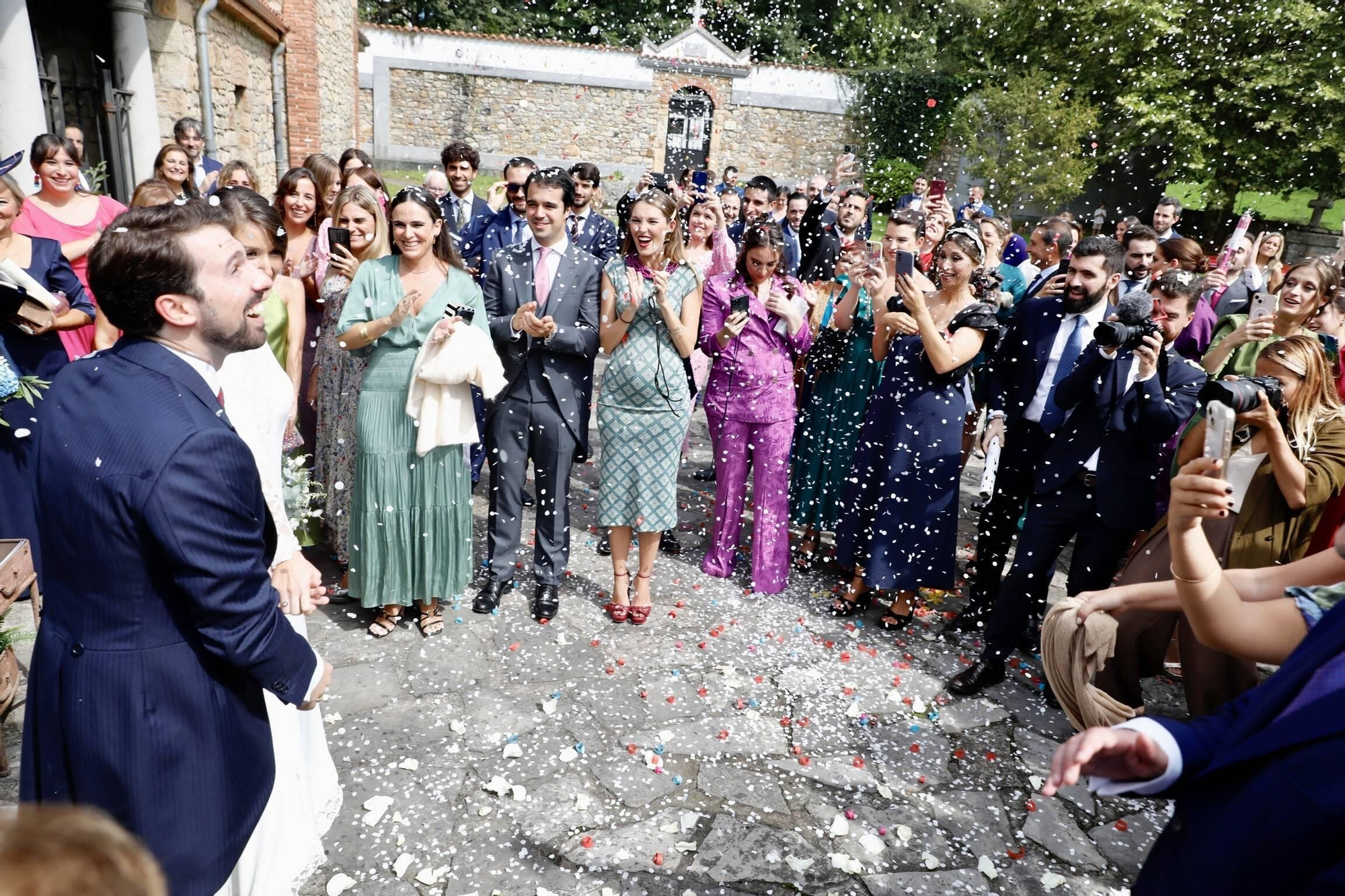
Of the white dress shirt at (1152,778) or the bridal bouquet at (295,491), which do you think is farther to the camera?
the bridal bouquet at (295,491)

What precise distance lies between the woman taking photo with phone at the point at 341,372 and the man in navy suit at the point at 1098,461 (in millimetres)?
3459

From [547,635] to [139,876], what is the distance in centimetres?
369

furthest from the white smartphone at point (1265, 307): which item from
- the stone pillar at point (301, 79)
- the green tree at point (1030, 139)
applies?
the green tree at point (1030, 139)

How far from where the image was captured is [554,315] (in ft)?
14.5

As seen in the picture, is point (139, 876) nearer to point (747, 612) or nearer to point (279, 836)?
point (279, 836)

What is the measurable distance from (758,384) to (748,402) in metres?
A: 0.12

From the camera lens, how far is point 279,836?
2.63 m

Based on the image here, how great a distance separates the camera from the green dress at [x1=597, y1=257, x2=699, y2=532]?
449 cm

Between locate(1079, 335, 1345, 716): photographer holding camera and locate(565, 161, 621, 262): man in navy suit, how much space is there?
13.2ft

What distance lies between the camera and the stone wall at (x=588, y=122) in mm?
28281

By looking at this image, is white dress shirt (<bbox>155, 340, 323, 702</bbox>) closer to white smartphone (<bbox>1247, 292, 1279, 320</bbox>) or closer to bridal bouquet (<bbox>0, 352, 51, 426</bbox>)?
bridal bouquet (<bbox>0, 352, 51, 426</bbox>)

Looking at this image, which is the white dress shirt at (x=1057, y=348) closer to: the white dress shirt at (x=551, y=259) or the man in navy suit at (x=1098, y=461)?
the man in navy suit at (x=1098, y=461)

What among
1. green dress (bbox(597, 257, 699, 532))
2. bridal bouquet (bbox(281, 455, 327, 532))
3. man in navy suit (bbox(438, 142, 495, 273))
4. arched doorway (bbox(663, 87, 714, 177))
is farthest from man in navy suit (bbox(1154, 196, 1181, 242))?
arched doorway (bbox(663, 87, 714, 177))

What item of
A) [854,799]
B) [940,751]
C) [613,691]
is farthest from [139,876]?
[940,751]
